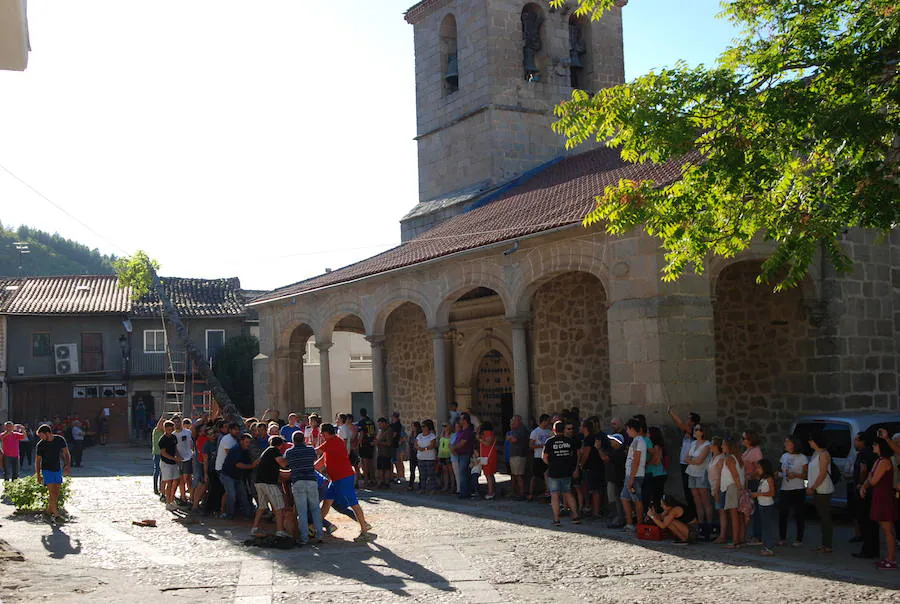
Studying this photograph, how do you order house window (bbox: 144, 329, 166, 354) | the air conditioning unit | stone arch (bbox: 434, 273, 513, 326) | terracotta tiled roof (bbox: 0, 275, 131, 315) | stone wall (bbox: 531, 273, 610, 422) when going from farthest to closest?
1. house window (bbox: 144, 329, 166, 354)
2. terracotta tiled roof (bbox: 0, 275, 131, 315)
3. the air conditioning unit
4. stone wall (bbox: 531, 273, 610, 422)
5. stone arch (bbox: 434, 273, 513, 326)

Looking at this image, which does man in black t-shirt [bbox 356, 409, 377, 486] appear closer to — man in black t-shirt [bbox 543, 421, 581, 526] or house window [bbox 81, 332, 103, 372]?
man in black t-shirt [bbox 543, 421, 581, 526]

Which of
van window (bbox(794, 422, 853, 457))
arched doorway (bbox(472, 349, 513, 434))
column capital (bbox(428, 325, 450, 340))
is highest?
column capital (bbox(428, 325, 450, 340))

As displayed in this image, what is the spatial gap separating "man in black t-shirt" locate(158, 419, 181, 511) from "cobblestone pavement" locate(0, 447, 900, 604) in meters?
1.55

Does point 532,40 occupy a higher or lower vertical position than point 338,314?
higher

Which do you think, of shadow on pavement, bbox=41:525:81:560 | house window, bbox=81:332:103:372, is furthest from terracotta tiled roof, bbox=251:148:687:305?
house window, bbox=81:332:103:372

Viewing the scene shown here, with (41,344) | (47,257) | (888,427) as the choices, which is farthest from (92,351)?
(47,257)

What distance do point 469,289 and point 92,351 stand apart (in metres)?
26.3

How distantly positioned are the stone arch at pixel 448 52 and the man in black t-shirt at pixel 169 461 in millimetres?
14418

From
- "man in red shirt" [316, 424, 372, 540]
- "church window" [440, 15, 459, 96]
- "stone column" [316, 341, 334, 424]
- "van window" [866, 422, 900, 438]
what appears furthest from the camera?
"church window" [440, 15, 459, 96]

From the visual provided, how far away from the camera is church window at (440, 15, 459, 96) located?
26.4m

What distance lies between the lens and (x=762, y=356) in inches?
632

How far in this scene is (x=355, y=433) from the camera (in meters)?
17.2

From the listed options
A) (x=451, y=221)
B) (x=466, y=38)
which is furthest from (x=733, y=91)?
(x=466, y=38)

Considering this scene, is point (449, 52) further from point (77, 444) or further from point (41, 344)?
point (41, 344)
